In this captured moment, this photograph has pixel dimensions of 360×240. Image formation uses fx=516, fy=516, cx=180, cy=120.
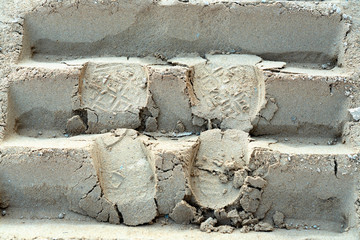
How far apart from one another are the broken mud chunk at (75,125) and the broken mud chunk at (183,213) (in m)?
0.92

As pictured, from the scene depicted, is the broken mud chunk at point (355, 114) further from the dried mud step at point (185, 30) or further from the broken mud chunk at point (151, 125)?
the broken mud chunk at point (151, 125)

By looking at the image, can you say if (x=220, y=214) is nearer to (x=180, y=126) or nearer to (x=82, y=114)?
(x=180, y=126)

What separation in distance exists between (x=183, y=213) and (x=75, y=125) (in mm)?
1011

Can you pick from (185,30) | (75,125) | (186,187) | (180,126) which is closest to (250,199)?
(186,187)

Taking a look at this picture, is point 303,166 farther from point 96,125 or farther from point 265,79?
point 96,125

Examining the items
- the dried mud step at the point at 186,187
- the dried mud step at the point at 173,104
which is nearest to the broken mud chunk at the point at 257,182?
the dried mud step at the point at 186,187

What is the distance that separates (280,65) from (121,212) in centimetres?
159

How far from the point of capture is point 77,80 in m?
3.67

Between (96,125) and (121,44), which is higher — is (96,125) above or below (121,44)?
below

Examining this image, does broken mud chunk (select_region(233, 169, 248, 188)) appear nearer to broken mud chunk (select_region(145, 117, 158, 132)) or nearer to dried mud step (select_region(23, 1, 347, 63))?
broken mud chunk (select_region(145, 117, 158, 132))

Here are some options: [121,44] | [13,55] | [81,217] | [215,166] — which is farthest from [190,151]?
[13,55]

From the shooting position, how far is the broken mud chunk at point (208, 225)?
3.18 metres

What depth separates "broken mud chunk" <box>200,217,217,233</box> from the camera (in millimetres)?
3185

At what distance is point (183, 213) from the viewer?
3221 millimetres
